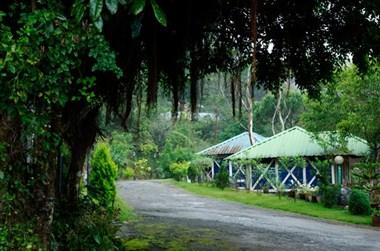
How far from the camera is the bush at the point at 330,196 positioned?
15.8m

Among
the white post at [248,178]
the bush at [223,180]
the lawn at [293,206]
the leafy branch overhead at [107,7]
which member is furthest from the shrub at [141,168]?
the leafy branch overhead at [107,7]

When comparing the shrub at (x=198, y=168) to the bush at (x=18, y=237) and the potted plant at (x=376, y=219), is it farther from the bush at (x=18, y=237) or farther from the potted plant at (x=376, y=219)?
the bush at (x=18, y=237)

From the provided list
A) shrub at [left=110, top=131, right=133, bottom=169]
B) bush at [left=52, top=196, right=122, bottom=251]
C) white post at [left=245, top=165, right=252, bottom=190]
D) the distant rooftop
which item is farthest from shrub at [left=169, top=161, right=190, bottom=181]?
bush at [left=52, top=196, right=122, bottom=251]

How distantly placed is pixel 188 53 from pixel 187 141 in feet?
108

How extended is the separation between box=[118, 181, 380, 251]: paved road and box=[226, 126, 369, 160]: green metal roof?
18.1 ft

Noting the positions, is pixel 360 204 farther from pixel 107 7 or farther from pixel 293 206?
pixel 107 7

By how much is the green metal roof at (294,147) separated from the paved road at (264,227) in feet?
18.1

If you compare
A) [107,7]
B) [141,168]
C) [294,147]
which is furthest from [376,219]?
[141,168]

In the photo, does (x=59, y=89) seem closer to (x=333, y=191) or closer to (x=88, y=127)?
(x=88, y=127)

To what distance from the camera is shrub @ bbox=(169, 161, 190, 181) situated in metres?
31.7

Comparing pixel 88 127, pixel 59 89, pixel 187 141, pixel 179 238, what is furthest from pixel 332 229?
pixel 187 141

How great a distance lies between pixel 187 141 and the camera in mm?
38438

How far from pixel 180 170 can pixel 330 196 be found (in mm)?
16793

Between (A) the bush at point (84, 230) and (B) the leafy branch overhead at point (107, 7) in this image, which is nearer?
(B) the leafy branch overhead at point (107, 7)
